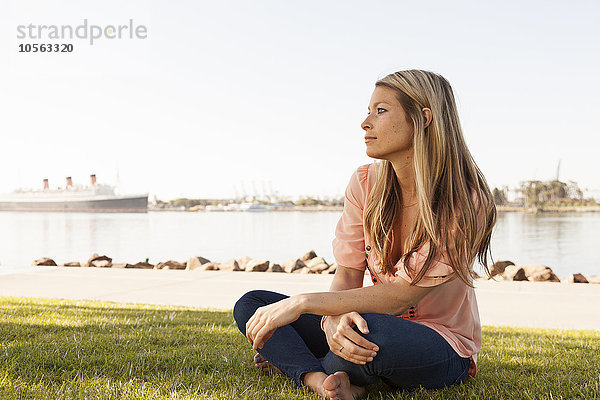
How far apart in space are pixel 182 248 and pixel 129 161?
48991 mm

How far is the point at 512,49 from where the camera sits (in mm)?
42031

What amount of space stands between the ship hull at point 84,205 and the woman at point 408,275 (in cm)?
5958

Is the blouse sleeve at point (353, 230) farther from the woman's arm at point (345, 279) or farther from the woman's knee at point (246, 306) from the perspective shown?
the woman's knee at point (246, 306)

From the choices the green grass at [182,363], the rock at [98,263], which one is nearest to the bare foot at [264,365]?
the green grass at [182,363]

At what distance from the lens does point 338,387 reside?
1928mm

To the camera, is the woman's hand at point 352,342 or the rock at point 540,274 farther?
the rock at point 540,274

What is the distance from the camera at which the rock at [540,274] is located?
8.43m

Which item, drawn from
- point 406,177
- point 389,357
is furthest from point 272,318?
point 406,177

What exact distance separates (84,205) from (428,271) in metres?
60.8

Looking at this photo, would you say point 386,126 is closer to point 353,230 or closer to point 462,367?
point 353,230

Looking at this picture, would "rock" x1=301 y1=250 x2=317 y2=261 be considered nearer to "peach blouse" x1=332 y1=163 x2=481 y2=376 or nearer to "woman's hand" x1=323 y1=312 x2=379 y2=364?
"peach blouse" x1=332 y1=163 x2=481 y2=376

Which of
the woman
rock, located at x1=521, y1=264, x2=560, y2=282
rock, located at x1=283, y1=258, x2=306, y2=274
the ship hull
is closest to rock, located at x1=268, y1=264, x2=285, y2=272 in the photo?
rock, located at x1=283, y1=258, x2=306, y2=274

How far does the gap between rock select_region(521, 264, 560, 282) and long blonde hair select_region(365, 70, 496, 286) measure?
712 cm

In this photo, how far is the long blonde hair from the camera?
1.95 metres
